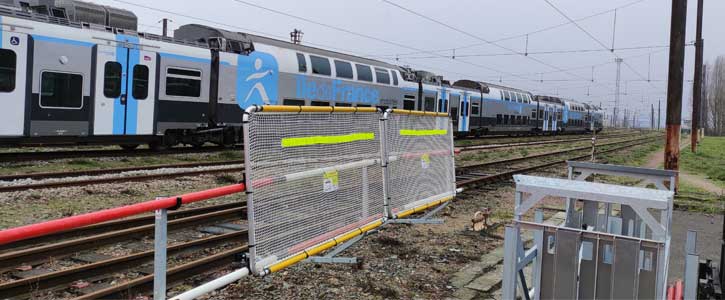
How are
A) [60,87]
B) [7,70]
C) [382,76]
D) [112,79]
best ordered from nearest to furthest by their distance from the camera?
[7,70], [60,87], [112,79], [382,76]

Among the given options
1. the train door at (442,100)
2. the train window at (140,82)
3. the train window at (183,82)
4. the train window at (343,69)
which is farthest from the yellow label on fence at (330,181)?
the train door at (442,100)

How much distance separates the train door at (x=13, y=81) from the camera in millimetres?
11906

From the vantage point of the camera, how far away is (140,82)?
14.7m

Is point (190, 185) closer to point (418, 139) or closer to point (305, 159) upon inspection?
point (418, 139)

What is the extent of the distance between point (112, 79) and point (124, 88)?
37 centimetres

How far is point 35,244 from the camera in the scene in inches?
262

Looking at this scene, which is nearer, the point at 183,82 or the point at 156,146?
the point at 183,82

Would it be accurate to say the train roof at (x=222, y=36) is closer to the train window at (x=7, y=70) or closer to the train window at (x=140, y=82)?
the train window at (x=140, y=82)

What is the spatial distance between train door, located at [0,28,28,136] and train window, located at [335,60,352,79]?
10.7 metres

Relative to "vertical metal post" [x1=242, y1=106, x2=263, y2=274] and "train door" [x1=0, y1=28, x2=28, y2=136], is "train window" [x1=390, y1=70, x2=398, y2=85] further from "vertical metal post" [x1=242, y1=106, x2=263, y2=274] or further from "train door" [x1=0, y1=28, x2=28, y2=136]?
"vertical metal post" [x1=242, y1=106, x2=263, y2=274]

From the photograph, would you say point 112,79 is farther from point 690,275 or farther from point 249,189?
point 690,275

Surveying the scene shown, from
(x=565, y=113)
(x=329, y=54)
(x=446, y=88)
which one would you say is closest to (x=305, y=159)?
(x=329, y=54)

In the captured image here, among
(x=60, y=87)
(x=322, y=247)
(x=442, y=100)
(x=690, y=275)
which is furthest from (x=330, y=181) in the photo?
(x=442, y=100)

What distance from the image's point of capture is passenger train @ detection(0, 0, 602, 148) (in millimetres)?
12391
